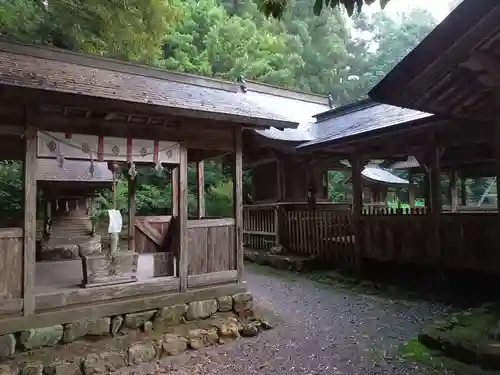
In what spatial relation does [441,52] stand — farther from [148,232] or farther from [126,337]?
[148,232]

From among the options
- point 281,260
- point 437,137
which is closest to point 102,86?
point 437,137

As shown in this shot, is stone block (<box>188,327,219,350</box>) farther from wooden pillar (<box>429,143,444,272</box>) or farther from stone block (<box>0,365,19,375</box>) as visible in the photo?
wooden pillar (<box>429,143,444,272</box>)

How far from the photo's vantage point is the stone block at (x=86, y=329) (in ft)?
16.8

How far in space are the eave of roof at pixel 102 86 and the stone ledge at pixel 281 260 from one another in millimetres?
5007

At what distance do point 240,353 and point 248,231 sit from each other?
8.51 metres

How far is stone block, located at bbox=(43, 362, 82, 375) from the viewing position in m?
4.59

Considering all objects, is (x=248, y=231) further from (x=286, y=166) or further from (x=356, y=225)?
(x=356, y=225)

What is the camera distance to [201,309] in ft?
20.4

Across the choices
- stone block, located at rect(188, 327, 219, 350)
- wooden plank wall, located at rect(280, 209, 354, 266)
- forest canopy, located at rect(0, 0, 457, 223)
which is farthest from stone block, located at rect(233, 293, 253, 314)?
forest canopy, located at rect(0, 0, 457, 223)

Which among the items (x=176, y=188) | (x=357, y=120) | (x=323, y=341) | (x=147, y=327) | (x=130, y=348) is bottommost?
(x=323, y=341)

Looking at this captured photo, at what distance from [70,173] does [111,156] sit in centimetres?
517

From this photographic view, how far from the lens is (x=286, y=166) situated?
43.0 ft

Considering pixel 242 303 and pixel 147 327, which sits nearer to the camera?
pixel 147 327

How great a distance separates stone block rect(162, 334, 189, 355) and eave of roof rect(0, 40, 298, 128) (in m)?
3.18
